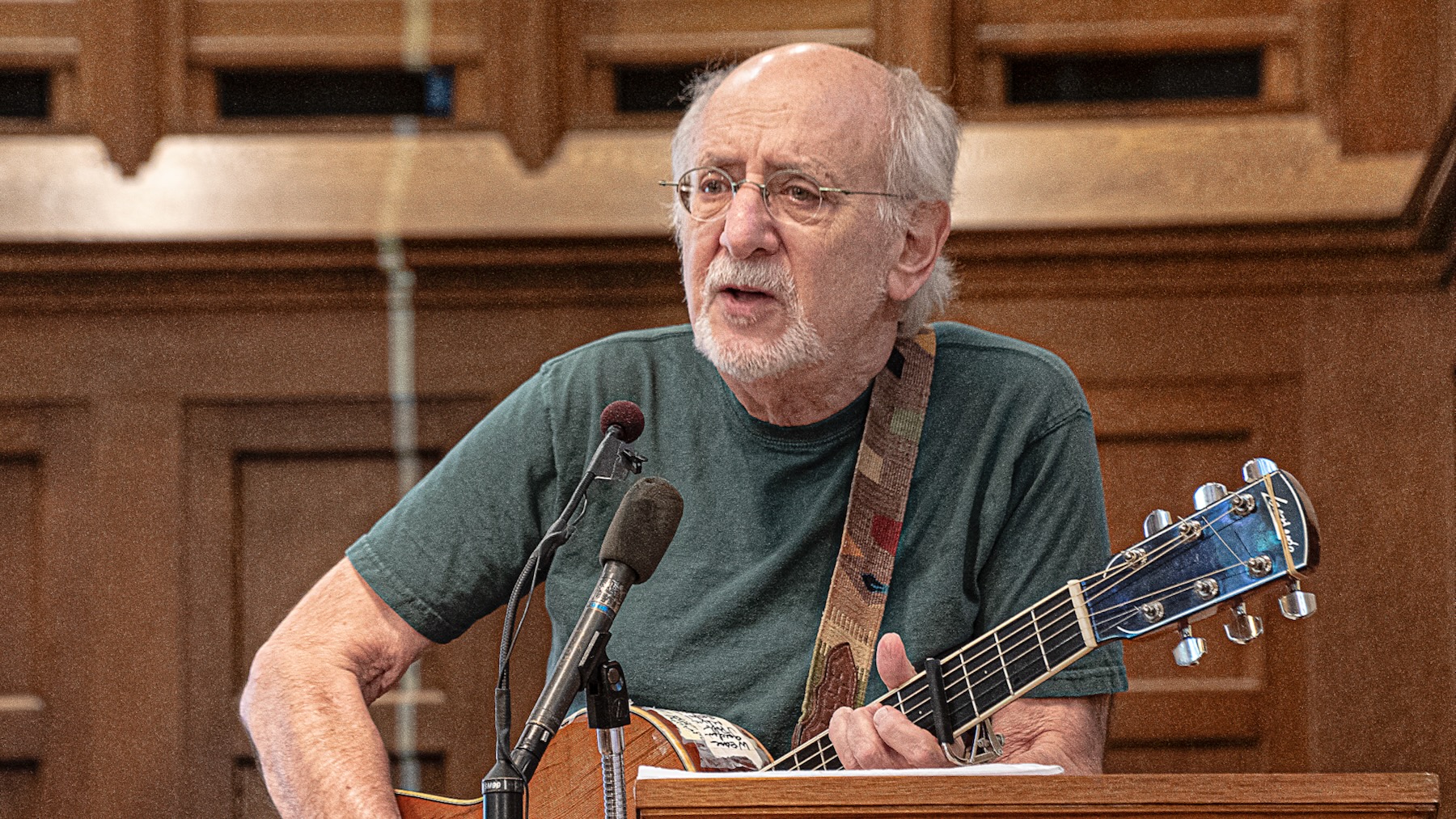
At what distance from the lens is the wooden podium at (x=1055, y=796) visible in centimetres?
114

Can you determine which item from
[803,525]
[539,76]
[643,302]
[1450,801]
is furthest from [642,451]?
[1450,801]

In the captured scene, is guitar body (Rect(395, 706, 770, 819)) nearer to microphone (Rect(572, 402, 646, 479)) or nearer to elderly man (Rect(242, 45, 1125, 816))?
elderly man (Rect(242, 45, 1125, 816))

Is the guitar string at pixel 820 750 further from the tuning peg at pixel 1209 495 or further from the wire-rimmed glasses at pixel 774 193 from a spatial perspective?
the wire-rimmed glasses at pixel 774 193

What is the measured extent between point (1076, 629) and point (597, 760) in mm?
558

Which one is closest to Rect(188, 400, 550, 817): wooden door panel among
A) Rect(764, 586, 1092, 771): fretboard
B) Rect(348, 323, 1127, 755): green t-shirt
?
Rect(348, 323, 1127, 755): green t-shirt

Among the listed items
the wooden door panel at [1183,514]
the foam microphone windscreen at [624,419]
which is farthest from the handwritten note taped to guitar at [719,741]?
the wooden door panel at [1183,514]

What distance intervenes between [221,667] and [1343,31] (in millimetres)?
2529

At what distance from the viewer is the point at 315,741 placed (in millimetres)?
1964

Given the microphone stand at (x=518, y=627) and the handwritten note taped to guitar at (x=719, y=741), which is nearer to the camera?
the microphone stand at (x=518, y=627)

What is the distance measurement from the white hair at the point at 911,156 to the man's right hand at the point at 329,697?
687mm

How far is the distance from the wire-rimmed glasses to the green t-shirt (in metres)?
0.26

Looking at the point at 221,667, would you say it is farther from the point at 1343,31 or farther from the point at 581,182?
the point at 1343,31

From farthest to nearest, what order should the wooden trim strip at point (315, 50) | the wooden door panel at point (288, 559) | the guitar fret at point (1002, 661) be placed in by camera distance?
the wooden trim strip at point (315, 50), the wooden door panel at point (288, 559), the guitar fret at point (1002, 661)

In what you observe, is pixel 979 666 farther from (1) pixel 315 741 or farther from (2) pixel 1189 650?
(1) pixel 315 741
